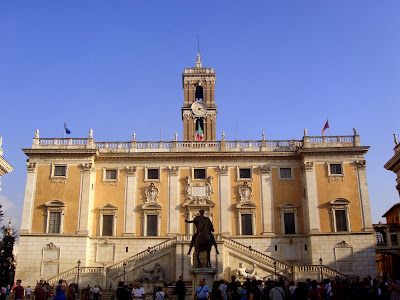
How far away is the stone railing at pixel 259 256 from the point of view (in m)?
32.4

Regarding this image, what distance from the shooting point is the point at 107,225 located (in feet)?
124

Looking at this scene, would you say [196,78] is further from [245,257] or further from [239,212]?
[245,257]

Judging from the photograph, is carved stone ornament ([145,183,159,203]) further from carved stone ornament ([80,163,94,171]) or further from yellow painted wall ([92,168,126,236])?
carved stone ornament ([80,163,94,171])

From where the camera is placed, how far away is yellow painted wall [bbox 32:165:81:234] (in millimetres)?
36812

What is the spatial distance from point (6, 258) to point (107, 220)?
39.0 ft

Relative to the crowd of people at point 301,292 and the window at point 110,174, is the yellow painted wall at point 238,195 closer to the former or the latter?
the window at point 110,174

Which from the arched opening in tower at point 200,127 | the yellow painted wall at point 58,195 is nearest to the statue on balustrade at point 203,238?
the yellow painted wall at point 58,195

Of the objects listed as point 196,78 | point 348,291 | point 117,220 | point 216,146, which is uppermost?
point 196,78

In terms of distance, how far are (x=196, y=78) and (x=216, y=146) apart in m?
14.6

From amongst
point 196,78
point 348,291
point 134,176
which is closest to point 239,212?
point 134,176

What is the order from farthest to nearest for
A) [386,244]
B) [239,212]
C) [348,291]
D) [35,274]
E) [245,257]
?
[386,244], [239,212], [35,274], [245,257], [348,291]

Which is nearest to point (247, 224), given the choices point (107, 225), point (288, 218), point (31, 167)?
point (288, 218)

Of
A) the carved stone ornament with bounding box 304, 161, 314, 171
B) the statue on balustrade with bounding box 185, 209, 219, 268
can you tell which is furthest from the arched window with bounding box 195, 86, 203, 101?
the statue on balustrade with bounding box 185, 209, 219, 268

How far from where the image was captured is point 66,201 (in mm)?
37312
